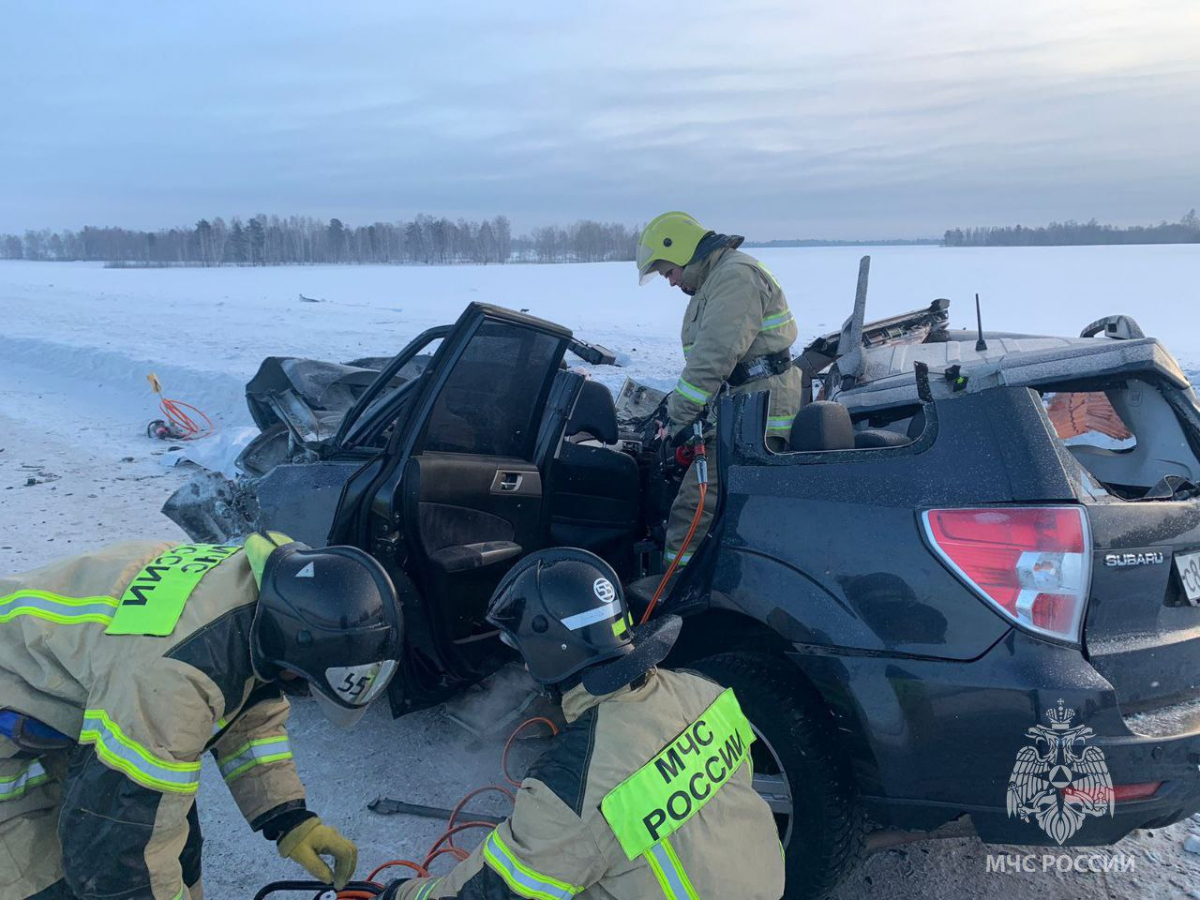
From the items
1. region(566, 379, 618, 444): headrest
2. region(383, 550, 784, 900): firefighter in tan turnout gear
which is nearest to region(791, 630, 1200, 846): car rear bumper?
region(383, 550, 784, 900): firefighter in tan turnout gear

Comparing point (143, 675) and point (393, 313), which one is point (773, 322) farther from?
point (393, 313)

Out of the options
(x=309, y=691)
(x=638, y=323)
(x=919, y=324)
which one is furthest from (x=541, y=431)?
(x=638, y=323)

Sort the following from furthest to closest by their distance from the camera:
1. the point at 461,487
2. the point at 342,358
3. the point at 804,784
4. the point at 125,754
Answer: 1. the point at 342,358
2. the point at 461,487
3. the point at 804,784
4. the point at 125,754

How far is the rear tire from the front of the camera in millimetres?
2381

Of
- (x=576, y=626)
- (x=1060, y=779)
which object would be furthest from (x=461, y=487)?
(x=1060, y=779)

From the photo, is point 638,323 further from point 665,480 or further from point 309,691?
A: point 309,691

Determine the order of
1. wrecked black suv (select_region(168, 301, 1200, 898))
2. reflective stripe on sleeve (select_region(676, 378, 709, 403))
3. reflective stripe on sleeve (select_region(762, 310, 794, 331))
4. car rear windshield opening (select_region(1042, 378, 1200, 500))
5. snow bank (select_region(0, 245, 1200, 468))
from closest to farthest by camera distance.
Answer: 1. wrecked black suv (select_region(168, 301, 1200, 898))
2. car rear windshield opening (select_region(1042, 378, 1200, 500))
3. reflective stripe on sleeve (select_region(676, 378, 709, 403))
4. reflective stripe on sleeve (select_region(762, 310, 794, 331))
5. snow bank (select_region(0, 245, 1200, 468))

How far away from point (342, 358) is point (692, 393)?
11063mm

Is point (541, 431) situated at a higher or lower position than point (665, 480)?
higher

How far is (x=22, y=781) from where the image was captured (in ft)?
6.75

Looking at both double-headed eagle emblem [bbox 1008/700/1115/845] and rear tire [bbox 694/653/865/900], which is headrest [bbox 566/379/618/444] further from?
double-headed eagle emblem [bbox 1008/700/1115/845]

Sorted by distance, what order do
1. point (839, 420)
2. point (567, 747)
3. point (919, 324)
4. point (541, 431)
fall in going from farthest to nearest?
point (919, 324)
point (541, 431)
point (839, 420)
point (567, 747)

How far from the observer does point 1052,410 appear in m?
4.04

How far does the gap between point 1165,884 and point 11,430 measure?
11.0 metres
